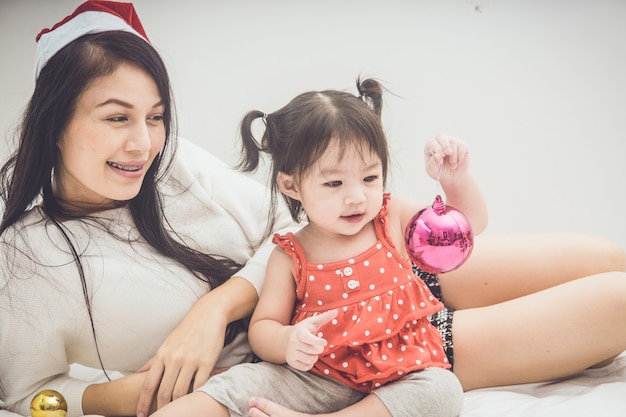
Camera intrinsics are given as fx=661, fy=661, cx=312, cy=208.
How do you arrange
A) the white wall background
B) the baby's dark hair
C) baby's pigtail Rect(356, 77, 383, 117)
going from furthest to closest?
1. the white wall background
2. baby's pigtail Rect(356, 77, 383, 117)
3. the baby's dark hair

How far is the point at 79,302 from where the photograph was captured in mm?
1122

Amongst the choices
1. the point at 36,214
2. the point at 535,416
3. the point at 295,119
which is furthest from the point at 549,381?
the point at 36,214

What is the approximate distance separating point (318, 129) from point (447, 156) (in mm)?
239

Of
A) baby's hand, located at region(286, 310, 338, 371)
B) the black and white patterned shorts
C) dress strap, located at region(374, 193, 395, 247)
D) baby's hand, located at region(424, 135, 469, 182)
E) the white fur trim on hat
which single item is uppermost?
the white fur trim on hat

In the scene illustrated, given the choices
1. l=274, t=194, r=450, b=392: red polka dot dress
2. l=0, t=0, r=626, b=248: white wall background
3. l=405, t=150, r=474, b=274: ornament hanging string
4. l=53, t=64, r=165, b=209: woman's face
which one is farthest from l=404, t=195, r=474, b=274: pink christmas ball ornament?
l=0, t=0, r=626, b=248: white wall background

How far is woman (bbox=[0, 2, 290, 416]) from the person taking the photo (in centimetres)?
109

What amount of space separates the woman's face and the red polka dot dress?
1.00 feet

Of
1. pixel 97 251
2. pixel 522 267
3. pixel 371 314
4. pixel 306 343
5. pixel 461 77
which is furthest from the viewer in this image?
pixel 461 77

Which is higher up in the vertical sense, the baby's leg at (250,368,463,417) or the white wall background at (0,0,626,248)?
the white wall background at (0,0,626,248)

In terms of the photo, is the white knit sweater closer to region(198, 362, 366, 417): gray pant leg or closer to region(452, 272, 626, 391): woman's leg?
region(198, 362, 366, 417): gray pant leg

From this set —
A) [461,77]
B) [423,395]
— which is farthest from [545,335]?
[461,77]

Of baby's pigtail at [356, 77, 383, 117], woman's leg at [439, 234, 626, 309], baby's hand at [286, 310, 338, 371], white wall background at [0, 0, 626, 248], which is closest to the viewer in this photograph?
baby's hand at [286, 310, 338, 371]

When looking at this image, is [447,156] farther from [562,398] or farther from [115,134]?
[115,134]

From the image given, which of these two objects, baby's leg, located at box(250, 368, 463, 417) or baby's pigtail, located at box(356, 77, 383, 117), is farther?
baby's pigtail, located at box(356, 77, 383, 117)
